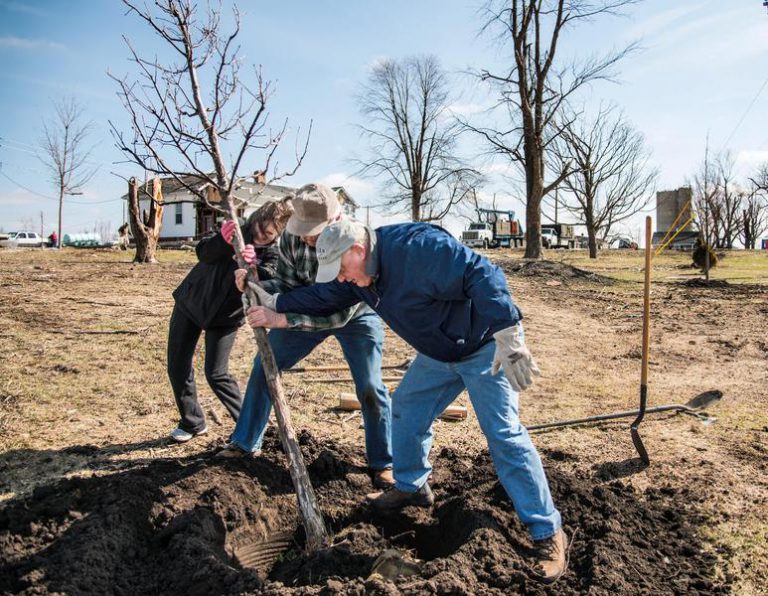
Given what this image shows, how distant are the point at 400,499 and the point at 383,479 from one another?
0.36 metres

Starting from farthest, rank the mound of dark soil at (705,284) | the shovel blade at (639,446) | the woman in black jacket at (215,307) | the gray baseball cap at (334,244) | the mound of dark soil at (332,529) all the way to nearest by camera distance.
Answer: the mound of dark soil at (705,284) → the shovel blade at (639,446) → the woman in black jacket at (215,307) → the gray baseball cap at (334,244) → the mound of dark soil at (332,529)

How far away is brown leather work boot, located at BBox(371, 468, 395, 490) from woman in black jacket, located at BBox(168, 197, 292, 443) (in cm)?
122

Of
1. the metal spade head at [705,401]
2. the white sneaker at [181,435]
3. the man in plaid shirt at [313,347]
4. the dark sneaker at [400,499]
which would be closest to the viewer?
the dark sneaker at [400,499]

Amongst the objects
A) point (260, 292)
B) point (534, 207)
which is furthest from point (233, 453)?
point (534, 207)

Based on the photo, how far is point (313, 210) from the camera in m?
3.41

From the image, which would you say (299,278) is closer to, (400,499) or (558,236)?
(400,499)

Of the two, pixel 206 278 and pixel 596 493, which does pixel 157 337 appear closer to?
pixel 206 278

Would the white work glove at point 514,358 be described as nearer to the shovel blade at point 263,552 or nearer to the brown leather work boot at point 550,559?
the brown leather work boot at point 550,559

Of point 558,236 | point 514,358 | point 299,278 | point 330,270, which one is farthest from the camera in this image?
point 558,236

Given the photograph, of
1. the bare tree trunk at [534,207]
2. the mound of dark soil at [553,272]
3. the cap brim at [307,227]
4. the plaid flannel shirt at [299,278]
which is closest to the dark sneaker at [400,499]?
the plaid flannel shirt at [299,278]

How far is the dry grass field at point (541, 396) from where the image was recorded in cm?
417

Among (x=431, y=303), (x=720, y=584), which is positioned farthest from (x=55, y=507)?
(x=720, y=584)

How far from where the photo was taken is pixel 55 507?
Result: 339 cm

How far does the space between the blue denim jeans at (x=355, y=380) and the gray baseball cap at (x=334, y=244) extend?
0.89 metres
